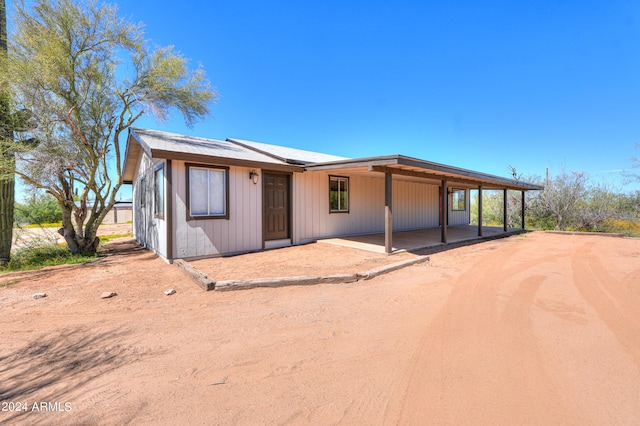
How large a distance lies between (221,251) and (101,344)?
4262mm

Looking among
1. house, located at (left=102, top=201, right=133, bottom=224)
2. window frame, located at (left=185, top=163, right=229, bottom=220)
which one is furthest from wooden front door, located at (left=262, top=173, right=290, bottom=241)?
house, located at (left=102, top=201, right=133, bottom=224)

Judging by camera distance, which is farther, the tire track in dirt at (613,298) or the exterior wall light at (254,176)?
the exterior wall light at (254,176)

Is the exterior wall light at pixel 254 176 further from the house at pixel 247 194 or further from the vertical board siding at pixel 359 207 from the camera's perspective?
the vertical board siding at pixel 359 207

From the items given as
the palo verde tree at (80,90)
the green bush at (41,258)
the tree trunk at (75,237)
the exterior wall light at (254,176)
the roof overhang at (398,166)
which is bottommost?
the green bush at (41,258)

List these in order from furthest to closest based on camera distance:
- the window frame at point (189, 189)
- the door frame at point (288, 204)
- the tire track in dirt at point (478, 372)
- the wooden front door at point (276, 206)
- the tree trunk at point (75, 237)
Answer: the wooden front door at point (276, 206) < the door frame at point (288, 204) < the tree trunk at point (75, 237) < the window frame at point (189, 189) < the tire track in dirt at point (478, 372)

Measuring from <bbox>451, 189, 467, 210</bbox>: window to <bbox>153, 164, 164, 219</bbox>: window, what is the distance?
13883mm

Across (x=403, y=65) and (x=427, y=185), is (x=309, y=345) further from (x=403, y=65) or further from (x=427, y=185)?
(x=403, y=65)

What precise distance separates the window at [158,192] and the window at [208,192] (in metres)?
0.86

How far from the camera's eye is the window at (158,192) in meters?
6.73

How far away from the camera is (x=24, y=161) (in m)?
6.48

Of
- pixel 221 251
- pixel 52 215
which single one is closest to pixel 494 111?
pixel 221 251

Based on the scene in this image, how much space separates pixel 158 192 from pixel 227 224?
2066 millimetres

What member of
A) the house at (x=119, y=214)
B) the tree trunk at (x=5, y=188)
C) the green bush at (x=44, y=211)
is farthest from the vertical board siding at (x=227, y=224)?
the house at (x=119, y=214)

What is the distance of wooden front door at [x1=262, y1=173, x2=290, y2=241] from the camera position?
25.7ft
